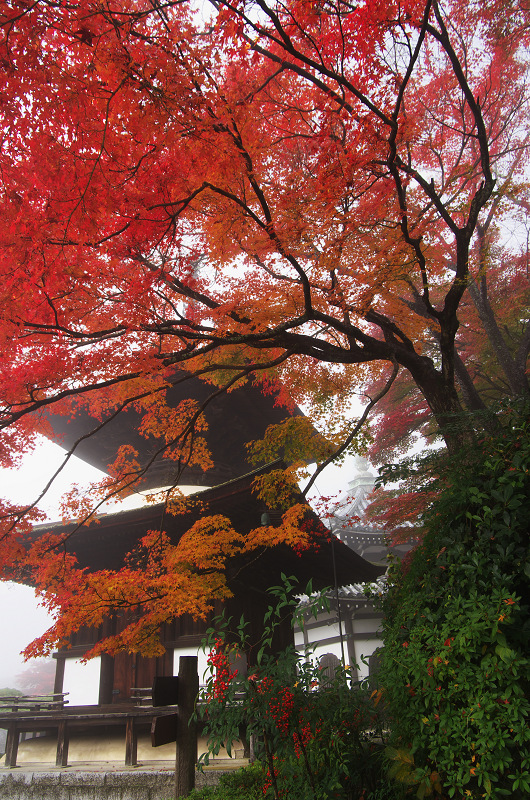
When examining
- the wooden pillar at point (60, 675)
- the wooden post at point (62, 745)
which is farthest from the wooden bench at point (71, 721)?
the wooden pillar at point (60, 675)

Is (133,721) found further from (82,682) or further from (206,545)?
(206,545)

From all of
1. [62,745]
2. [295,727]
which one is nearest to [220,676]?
[295,727]

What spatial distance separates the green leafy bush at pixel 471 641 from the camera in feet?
7.89

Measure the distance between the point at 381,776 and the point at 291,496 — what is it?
4.86 m

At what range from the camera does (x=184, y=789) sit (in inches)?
165

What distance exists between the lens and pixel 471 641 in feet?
8.57

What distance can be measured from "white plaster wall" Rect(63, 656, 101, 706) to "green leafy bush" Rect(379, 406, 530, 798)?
8.02 m

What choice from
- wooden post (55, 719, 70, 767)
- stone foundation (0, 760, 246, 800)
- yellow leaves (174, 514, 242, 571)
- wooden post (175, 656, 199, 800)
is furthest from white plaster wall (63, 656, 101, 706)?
wooden post (175, 656, 199, 800)

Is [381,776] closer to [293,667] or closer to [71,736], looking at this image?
[293,667]

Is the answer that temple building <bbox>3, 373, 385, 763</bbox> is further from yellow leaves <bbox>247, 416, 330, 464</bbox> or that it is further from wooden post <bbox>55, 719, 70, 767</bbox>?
yellow leaves <bbox>247, 416, 330, 464</bbox>

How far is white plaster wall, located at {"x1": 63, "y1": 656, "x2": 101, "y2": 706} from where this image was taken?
9273 millimetres

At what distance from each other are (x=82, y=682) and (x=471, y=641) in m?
9.36

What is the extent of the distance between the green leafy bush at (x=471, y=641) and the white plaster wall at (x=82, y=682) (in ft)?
26.3

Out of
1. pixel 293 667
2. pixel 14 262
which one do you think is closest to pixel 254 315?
pixel 14 262
